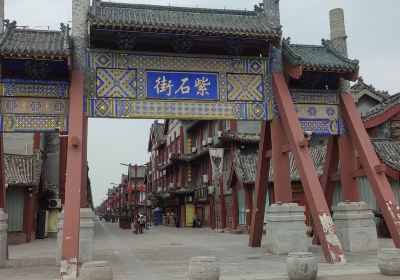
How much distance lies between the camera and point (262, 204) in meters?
16.5

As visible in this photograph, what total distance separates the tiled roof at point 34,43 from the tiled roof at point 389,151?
599 inches

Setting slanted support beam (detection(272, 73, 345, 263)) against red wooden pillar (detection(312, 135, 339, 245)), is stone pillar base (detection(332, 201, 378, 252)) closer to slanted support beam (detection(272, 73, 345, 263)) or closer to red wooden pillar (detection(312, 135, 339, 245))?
red wooden pillar (detection(312, 135, 339, 245))

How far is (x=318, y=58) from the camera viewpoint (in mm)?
15227

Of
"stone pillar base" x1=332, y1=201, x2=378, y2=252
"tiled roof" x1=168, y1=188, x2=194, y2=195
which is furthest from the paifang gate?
"tiled roof" x1=168, y1=188, x2=194, y2=195

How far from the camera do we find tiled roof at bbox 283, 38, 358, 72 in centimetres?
1423

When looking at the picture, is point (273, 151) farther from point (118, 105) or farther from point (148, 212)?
point (148, 212)

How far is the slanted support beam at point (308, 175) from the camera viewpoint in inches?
485

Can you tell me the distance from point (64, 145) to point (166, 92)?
2062cm

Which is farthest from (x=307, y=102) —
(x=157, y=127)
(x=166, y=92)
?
(x=157, y=127)

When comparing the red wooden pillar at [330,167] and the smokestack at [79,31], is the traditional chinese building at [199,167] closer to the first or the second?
the red wooden pillar at [330,167]

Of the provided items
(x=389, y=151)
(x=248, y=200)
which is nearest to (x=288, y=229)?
(x=389, y=151)

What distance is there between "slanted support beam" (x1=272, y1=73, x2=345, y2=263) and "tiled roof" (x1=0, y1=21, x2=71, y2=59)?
6744 mm

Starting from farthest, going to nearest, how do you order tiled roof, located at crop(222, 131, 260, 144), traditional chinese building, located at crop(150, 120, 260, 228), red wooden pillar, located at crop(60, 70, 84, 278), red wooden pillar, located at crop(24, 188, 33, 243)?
traditional chinese building, located at crop(150, 120, 260, 228) < tiled roof, located at crop(222, 131, 260, 144) < red wooden pillar, located at crop(24, 188, 33, 243) < red wooden pillar, located at crop(60, 70, 84, 278)

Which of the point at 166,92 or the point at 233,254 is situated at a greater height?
the point at 166,92
